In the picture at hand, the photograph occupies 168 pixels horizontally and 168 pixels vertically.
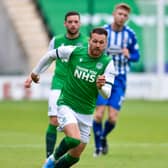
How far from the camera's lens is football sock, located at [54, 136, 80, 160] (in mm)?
10234

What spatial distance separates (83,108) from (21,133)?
24.0 ft

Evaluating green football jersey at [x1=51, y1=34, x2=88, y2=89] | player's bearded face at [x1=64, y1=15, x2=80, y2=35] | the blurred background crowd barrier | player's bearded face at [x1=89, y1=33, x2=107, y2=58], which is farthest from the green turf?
the blurred background crowd barrier

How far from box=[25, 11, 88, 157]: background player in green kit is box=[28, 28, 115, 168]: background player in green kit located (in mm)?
1277

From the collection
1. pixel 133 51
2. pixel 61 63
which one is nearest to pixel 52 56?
pixel 61 63

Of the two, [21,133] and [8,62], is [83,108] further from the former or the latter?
[8,62]

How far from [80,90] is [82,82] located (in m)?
0.10

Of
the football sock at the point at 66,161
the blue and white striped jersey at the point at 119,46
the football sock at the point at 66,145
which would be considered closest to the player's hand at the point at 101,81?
the football sock at the point at 66,145

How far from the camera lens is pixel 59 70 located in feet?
41.0

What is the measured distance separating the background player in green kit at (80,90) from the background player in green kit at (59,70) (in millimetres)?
1277

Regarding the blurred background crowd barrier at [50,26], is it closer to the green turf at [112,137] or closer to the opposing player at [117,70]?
the green turf at [112,137]

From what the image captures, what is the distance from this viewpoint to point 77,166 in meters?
12.2

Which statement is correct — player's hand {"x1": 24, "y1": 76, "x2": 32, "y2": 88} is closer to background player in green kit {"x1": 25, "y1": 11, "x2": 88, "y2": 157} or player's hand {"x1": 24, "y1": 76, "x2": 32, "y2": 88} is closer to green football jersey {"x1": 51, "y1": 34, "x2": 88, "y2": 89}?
background player in green kit {"x1": 25, "y1": 11, "x2": 88, "y2": 157}

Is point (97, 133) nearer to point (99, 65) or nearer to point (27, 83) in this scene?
point (27, 83)

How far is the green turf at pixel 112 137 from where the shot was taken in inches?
503
